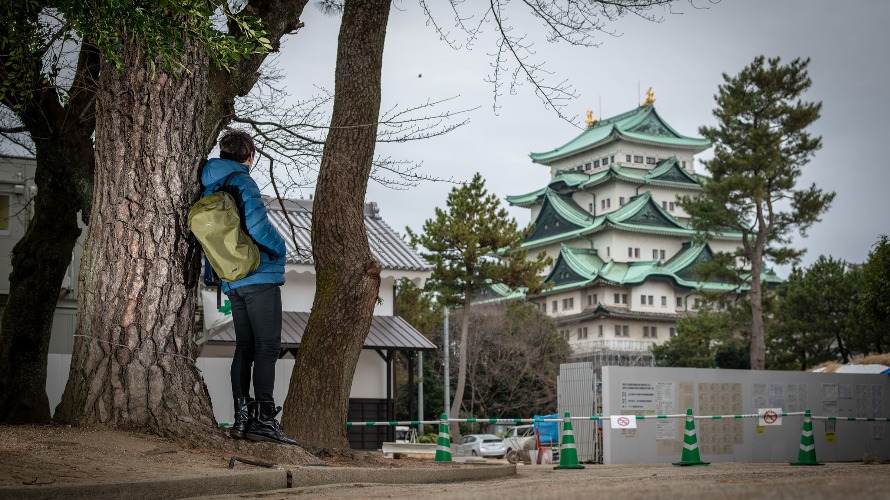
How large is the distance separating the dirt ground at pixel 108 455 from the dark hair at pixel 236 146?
5.99ft

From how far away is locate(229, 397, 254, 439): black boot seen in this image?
20.0 feet

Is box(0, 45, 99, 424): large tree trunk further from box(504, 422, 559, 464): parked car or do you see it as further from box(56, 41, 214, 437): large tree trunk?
box(504, 422, 559, 464): parked car

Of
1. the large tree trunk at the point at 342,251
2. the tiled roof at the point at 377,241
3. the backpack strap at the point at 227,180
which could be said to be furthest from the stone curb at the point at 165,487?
the tiled roof at the point at 377,241

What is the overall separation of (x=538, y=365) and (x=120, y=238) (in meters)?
41.4

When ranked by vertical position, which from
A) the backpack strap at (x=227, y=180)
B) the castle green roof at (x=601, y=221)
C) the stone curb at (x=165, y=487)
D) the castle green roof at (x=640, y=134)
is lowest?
the stone curb at (x=165, y=487)

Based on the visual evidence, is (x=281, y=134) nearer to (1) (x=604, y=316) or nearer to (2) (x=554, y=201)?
(1) (x=604, y=316)

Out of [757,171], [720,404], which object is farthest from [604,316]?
[720,404]

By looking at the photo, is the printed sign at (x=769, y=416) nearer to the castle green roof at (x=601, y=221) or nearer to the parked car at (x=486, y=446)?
the parked car at (x=486, y=446)

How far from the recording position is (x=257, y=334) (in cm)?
606

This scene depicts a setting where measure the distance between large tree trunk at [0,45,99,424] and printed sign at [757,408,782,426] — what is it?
13.2m

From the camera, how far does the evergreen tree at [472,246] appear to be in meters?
38.2

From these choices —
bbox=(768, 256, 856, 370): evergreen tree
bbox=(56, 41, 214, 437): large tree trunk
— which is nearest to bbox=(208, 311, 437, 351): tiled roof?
bbox=(56, 41, 214, 437): large tree trunk

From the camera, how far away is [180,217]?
250 inches

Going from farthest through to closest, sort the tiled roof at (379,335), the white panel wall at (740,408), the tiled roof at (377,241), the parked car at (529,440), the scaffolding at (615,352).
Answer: the scaffolding at (615,352) → the tiled roof at (377,241) → the parked car at (529,440) → the tiled roof at (379,335) → the white panel wall at (740,408)
